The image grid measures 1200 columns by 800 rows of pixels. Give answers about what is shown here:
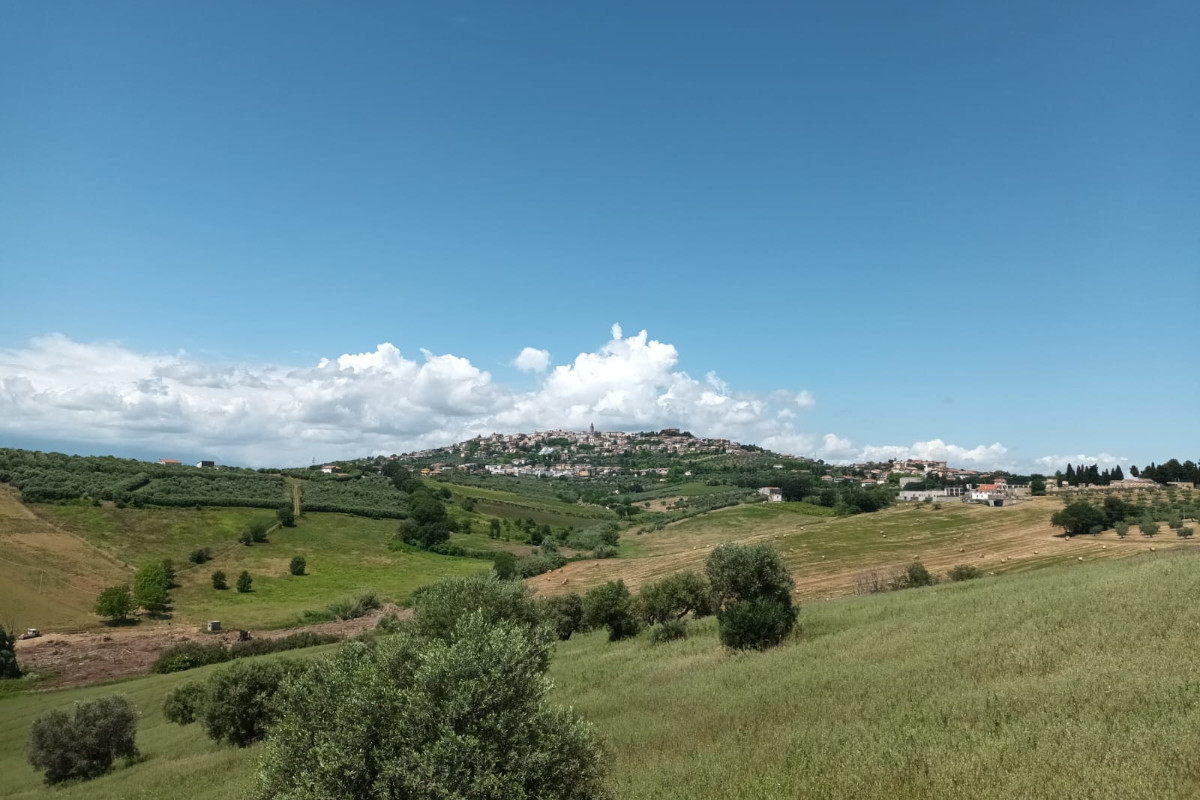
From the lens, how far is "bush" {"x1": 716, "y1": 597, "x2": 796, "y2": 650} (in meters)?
36.7

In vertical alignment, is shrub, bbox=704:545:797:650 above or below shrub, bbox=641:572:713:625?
above

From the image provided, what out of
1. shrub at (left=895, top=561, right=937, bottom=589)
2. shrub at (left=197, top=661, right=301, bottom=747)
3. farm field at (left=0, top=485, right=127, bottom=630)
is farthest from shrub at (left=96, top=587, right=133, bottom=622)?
shrub at (left=895, top=561, right=937, bottom=589)

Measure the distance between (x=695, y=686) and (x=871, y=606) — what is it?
58.2 feet

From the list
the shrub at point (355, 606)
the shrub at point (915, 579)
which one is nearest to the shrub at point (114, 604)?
the shrub at point (355, 606)

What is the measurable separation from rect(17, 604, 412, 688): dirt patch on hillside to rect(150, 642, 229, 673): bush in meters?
1.49

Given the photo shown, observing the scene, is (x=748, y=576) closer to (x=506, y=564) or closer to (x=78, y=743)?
(x=78, y=743)

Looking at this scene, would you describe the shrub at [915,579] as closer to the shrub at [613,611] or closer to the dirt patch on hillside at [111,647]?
the shrub at [613,611]

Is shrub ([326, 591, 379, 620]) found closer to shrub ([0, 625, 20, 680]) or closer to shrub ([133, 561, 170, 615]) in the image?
shrub ([133, 561, 170, 615])

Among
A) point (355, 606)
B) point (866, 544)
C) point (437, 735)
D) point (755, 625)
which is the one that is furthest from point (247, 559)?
point (437, 735)

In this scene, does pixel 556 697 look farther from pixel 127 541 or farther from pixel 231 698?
pixel 127 541

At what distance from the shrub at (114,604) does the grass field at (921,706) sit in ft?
164

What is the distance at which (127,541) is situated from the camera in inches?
4587

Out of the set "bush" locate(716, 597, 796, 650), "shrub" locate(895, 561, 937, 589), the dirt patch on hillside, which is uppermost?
"bush" locate(716, 597, 796, 650)

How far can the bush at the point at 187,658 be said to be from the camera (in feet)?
234
